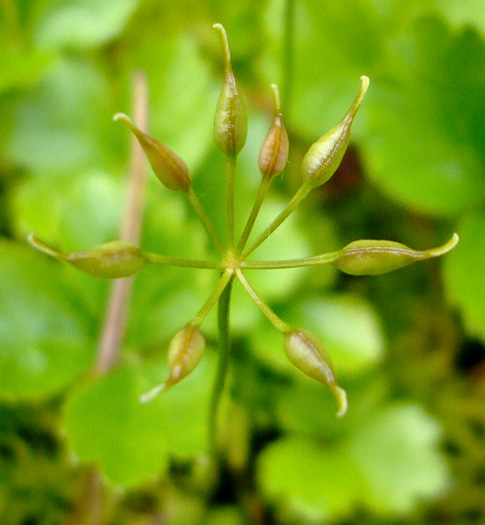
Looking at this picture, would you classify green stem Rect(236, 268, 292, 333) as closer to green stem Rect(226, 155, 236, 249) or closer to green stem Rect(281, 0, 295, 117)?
green stem Rect(226, 155, 236, 249)

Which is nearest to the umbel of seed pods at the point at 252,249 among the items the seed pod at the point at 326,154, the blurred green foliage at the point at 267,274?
the seed pod at the point at 326,154

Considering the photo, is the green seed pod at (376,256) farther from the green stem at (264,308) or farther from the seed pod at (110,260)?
the seed pod at (110,260)

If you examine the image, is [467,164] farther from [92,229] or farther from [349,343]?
[92,229]

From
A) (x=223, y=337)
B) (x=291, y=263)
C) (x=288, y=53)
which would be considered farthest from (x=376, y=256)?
(x=288, y=53)

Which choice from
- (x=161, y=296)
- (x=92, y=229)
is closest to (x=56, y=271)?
(x=92, y=229)

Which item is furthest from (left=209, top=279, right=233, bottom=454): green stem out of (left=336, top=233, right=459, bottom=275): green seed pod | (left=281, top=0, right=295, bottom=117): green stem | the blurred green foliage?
(left=281, top=0, right=295, bottom=117): green stem

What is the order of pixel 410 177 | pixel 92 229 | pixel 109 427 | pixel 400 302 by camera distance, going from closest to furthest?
pixel 109 427 < pixel 92 229 < pixel 410 177 < pixel 400 302
